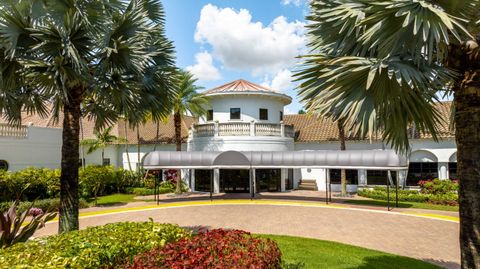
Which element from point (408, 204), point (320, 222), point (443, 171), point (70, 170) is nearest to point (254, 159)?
point (320, 222)

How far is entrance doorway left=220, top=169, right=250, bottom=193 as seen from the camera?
91.9 ft

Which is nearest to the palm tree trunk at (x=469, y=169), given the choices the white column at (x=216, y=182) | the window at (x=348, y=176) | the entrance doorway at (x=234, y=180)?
the entrance doorway at (x=234, y=180)

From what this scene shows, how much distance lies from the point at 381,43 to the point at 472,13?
1844 millimetres

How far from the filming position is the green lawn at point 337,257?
929 cm

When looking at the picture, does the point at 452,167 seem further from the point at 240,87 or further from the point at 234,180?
the point at 240,87

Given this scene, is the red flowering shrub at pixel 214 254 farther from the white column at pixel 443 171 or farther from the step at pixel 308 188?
the white column at pixel 443 171

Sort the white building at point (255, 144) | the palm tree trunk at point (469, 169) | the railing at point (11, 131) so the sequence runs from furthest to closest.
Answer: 1. the white building at point (255, 144)
2. the railing at point (11, 131)
3. the palm tree trunk at point (469, 169)

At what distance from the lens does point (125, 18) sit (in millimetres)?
10648

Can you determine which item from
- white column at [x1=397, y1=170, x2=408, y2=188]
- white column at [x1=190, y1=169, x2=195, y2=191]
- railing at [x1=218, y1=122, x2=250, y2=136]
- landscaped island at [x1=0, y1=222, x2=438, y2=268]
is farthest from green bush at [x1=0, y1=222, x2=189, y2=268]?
white column at [x1=397, y1=170, x2=408, y2=188]

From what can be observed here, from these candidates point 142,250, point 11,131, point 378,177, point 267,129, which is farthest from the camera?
point 267,129

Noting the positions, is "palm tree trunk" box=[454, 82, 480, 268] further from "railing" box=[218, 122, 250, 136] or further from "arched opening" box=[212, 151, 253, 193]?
"railing" box=[218, 122, 250, 136]

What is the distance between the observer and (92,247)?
547 cm

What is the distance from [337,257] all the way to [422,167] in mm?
21208

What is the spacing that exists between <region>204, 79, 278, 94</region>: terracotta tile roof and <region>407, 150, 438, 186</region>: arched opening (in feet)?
46.0
